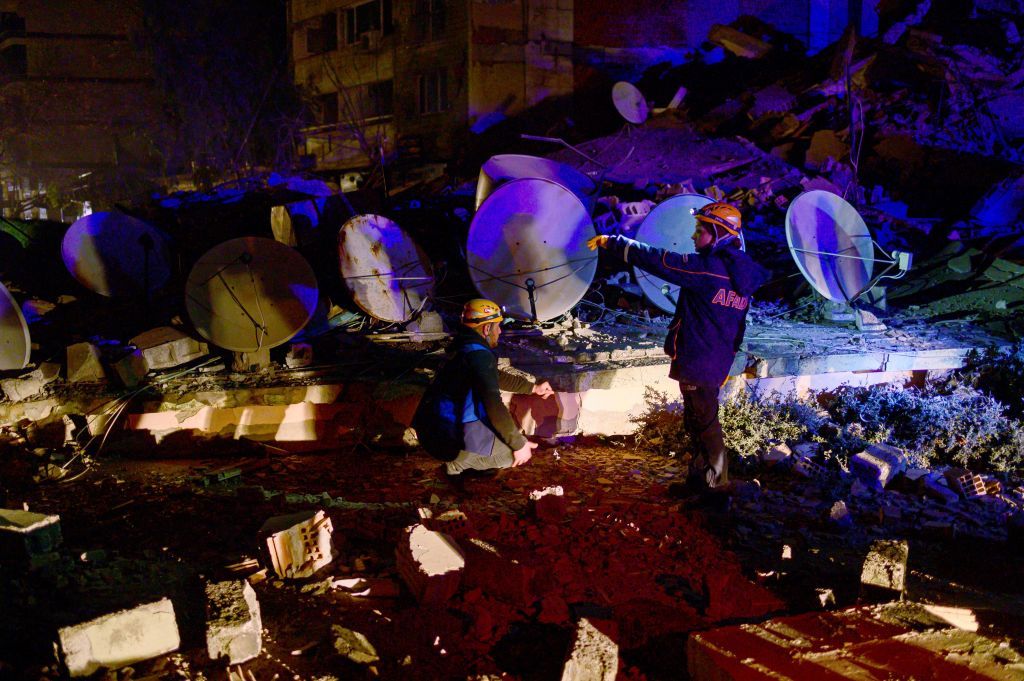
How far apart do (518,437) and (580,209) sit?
4.31m

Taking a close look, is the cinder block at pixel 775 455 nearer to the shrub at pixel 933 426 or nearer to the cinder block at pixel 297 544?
the shrub at pixel 933 426

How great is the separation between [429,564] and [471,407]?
4.61 feet

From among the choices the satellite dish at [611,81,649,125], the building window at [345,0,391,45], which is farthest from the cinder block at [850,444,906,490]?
the building window at [345,0,391,45]

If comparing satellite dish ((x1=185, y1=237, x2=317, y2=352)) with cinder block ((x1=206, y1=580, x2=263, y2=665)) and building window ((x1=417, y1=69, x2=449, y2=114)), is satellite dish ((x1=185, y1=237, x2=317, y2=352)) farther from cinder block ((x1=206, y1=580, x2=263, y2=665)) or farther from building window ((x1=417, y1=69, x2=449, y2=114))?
building window ((x1=417, y1=69, x2=449, y2=114))

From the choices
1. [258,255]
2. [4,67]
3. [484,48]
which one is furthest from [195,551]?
[4,67]

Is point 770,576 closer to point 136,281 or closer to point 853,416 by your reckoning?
point 853,416

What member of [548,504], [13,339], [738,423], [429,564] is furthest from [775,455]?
[13,339]

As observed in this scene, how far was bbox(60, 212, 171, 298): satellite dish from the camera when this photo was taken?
380 inches

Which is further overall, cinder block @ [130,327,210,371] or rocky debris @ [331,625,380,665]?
cinder block @ [130,327,210,371]

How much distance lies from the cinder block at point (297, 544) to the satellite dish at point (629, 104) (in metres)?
15.4

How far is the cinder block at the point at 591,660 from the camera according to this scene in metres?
3.13

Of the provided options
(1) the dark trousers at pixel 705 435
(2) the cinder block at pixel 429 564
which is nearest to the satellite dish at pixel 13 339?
(2) the cinder block at pixel 429 564

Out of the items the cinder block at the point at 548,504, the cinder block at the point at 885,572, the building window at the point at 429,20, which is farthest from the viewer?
the building window at the point at 429,20

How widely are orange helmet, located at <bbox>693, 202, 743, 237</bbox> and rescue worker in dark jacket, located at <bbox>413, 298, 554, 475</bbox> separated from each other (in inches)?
71.6
